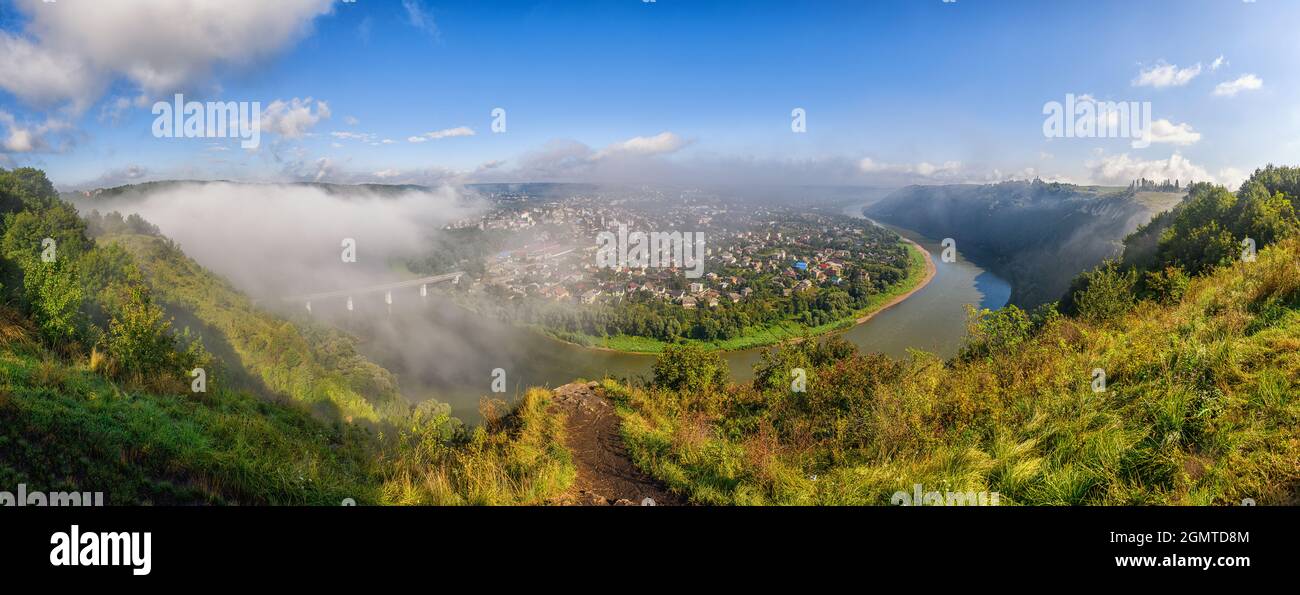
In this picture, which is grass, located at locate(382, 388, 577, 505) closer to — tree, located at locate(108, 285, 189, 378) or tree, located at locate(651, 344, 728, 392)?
tree, located at locate(651, 344, 728, 392)

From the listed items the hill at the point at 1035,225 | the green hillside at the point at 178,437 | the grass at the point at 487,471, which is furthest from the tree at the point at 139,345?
the hill at the point at 1035,225

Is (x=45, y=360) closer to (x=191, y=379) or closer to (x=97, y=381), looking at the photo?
(x=97, y=381)

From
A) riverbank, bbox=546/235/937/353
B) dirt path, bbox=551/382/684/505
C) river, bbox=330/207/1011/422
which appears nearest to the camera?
dirt path, bbox=551/382/684/505

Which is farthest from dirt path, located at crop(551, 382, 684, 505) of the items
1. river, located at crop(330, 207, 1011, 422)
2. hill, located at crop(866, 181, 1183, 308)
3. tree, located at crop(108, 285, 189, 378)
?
hill, located at crop(866, 181, 1183, 308)

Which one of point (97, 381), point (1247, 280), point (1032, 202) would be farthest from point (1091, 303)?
point (1032, 202)

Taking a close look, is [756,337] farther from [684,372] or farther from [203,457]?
[203,457]

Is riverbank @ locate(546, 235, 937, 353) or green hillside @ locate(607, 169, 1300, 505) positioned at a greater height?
green hillside @ locate(607, 169, 1300, 505)

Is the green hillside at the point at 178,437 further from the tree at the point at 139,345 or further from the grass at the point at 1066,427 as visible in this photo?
the grass at the point at 1066,427
